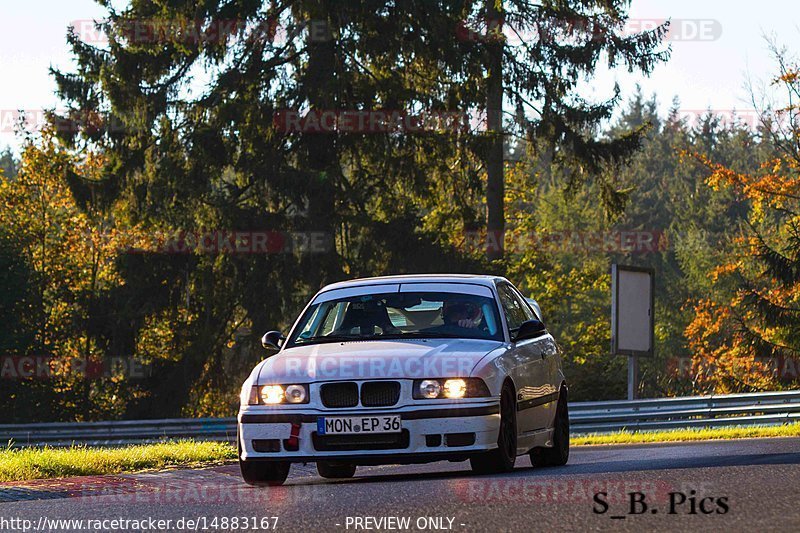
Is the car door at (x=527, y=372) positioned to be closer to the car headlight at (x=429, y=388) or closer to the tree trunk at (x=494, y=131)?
the car headlight at (x=429, y=388)

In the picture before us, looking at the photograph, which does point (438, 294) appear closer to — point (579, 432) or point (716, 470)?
point (716, 470)

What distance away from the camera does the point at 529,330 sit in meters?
12.4

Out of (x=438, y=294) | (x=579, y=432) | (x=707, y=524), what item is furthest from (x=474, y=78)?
(x=707, y=524)

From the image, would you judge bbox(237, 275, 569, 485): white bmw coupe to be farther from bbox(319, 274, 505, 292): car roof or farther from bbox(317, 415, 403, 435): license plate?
bbox(319, 274, 505, 292): car roof

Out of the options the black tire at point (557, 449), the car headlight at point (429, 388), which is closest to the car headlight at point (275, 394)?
the car headlight at point (429, 388)

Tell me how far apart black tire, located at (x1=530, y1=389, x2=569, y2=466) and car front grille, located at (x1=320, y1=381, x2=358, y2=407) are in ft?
9.44

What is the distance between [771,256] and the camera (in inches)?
1478

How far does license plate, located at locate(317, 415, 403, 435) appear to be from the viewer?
11000 mm

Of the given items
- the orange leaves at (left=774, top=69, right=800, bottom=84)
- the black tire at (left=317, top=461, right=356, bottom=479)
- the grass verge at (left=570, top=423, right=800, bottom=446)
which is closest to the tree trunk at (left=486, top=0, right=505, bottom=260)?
the orange leaves at (left=774, top=69, right=800, bottom=84)

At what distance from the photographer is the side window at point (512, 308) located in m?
12.9

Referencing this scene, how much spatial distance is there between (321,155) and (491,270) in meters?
5.46

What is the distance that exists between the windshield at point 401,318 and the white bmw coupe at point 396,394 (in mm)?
11

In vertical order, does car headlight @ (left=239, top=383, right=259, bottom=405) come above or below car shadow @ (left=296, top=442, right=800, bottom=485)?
above

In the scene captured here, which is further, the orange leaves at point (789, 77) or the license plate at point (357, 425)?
the orange leaves at point (789, 77)
